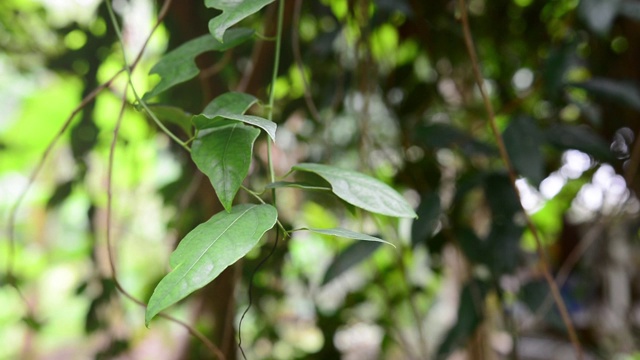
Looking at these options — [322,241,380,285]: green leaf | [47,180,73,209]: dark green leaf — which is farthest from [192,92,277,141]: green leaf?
[47,180,73,209]: dark green leaf

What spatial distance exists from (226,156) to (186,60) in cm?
11

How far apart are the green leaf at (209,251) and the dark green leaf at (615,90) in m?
0.53

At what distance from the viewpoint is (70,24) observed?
3.07 feet

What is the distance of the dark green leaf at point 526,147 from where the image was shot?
2.00 ft

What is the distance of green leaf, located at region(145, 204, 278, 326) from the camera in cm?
24

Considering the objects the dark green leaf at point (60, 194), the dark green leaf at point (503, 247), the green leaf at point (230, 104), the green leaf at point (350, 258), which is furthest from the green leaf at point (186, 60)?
the dark green leaf at point (60, 194)

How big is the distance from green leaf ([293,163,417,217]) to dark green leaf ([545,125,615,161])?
16.9 inches

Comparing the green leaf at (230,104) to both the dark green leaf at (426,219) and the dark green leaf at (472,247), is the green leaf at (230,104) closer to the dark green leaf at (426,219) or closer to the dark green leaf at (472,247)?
the dark green leaf at (426,219)

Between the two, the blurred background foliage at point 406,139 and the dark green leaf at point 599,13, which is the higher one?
the dark green leaf at point 599,13

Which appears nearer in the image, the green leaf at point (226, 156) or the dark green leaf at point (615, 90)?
the green leaf at point (226, 156)

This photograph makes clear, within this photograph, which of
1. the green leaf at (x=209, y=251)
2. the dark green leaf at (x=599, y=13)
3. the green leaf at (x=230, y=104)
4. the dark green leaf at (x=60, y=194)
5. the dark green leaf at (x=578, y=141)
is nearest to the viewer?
the green leaf at (x=209, y=251)

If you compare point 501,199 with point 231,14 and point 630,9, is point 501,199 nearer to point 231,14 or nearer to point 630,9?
point 630,9

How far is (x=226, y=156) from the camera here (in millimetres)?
301

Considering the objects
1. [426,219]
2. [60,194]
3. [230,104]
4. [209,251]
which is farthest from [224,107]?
[60,194]
